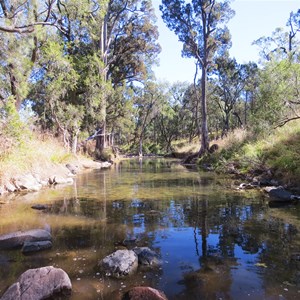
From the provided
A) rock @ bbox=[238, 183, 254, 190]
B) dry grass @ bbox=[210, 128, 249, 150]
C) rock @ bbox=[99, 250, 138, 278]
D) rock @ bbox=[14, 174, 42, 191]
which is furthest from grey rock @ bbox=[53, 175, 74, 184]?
dry grass @ bbox=[210, 128, 249, 150]

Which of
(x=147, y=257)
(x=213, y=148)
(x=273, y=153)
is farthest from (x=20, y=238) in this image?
(x=213, y=148)

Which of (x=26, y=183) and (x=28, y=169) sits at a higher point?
(x=28, y=169)

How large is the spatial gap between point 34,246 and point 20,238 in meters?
0.42

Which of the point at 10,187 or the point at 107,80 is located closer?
the point at 10,187

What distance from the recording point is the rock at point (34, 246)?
193 inches

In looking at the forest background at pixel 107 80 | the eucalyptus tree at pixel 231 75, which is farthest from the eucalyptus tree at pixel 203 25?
the eucalyptus tree at pixel 231 75

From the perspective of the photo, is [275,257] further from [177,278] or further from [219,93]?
[219,93]

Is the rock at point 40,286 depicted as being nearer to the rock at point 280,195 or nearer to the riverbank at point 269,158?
the rock at point 280,195

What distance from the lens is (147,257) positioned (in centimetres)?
448

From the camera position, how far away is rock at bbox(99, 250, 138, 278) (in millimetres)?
4059

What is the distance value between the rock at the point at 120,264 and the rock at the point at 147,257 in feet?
0.38

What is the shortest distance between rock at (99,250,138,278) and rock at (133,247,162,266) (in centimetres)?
11

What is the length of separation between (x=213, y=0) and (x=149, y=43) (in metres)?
9.43

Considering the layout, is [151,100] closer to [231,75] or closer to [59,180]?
[231,75]
